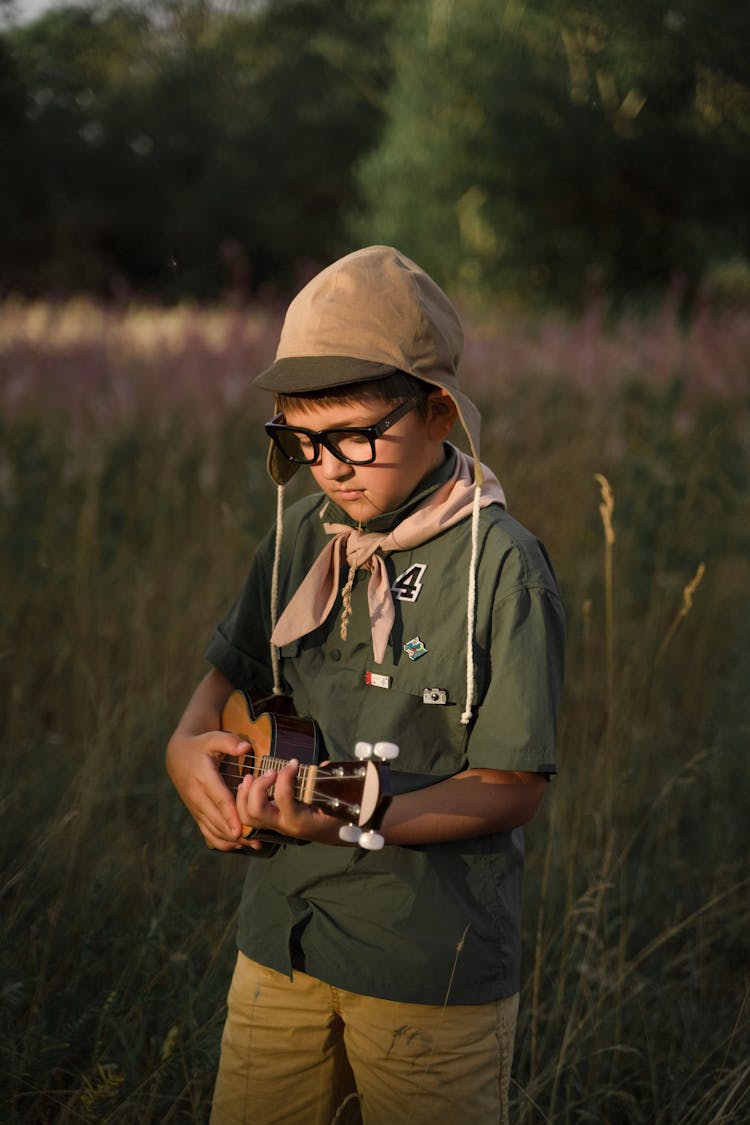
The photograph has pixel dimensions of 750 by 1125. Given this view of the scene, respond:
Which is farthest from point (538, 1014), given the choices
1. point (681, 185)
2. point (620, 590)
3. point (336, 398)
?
point (681, 185)

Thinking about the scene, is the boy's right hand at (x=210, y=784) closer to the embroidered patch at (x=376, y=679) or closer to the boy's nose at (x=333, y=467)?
the embroidered patch at (x=376, y=679)

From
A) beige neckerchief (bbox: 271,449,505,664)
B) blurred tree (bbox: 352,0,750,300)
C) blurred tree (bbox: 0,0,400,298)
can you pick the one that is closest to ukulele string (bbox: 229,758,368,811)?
beige neckerchief (bbox: 271,449,505,664)

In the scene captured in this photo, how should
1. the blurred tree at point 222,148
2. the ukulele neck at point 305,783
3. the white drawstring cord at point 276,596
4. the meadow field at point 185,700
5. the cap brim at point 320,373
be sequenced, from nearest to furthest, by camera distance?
the ukulele neck at point 305,783, the cap brim at point 320,373, the white drawstring cord at point 276,596, the meadow field at point 185,700, the blurred tree at point 222,148

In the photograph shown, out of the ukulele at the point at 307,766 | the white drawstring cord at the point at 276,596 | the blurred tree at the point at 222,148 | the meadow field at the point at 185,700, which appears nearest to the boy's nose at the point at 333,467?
the white drawstring cord at the point at 276,596

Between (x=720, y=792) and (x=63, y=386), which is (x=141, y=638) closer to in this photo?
(x=720, y=792)

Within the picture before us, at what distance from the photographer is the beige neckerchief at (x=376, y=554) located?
1681mm

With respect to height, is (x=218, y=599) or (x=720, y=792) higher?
(x=218, y=599)

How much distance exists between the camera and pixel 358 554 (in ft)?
5.71

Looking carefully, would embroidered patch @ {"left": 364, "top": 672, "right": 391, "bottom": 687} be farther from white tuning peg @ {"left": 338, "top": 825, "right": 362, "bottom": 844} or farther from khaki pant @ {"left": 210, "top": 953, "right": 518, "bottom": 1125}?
khaki pant @ {"left": 210, "top": 953, "right": 518, "bottom": 1125}

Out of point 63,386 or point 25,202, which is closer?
point 63,386

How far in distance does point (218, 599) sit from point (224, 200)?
27.2 m

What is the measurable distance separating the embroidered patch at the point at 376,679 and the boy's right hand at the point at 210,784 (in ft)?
0.66

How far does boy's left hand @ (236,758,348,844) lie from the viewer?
1.46m

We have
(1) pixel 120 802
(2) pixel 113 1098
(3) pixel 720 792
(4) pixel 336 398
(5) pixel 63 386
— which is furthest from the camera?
(5) pixel 63 386
